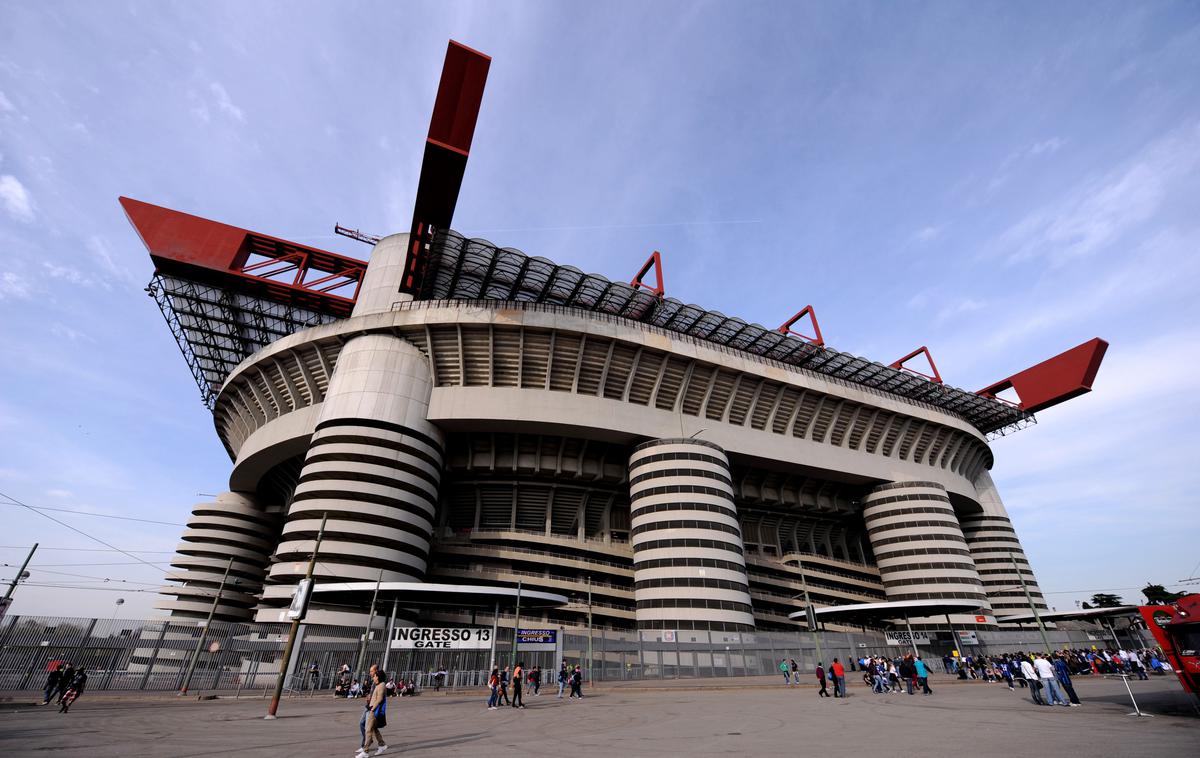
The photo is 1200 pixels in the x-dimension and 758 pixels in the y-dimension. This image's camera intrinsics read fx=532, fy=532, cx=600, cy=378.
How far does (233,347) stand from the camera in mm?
56562

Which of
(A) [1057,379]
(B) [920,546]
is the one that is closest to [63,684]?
(B) [920,546]

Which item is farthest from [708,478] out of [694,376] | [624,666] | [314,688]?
[314,688]

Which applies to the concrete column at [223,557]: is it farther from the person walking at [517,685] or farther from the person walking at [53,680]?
the person walking at [517,685]

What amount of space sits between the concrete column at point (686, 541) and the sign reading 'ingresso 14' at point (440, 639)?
1661 centimetres

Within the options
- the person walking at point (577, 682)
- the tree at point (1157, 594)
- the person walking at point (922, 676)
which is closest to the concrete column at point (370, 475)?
the person walking at point (577, 682)

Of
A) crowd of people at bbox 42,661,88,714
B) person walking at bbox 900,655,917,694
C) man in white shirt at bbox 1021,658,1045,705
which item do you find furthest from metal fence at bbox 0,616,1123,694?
man in white shirt at bbox 1021,658,1045,705

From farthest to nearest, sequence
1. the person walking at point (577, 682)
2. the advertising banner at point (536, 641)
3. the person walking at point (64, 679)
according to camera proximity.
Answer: the advertising banner at point (536, 641)
the person walking at point (577, 682)
the person walking at point (64, 679)

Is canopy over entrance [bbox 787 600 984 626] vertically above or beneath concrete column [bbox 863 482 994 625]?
beneath

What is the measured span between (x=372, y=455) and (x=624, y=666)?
2377 centimetres

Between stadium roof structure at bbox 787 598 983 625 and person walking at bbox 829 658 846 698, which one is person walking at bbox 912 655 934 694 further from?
stadium roof structure at bbox 787 598 983 625

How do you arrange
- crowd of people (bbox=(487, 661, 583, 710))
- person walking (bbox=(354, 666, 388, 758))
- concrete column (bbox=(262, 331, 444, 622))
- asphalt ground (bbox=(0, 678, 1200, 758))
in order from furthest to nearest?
concrete column (bbox=(262, 331, 444, 622)) < crowd of people (bbox=(487, 661, 583, 710)) < person walking (bbox=(354, 666, 388, 758)) < asphalt ground (bbox=(0, 678, 1200, 758))

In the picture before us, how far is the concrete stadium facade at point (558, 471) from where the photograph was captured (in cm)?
4122

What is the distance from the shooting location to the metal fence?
2291 centimetres

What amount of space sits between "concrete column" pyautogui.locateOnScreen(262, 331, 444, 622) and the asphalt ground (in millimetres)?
16788
